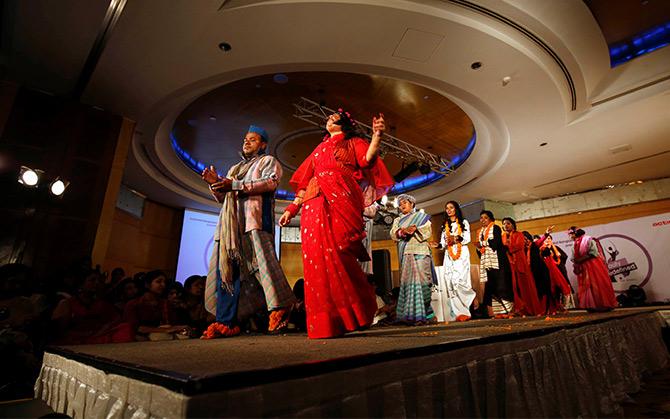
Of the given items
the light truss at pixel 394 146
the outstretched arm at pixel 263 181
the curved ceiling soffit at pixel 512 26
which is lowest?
the outstretched arm at pixel 263 181

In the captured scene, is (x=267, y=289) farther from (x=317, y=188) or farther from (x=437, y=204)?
(x=437, y=204)

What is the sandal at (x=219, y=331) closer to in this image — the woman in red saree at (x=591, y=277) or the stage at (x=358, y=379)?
the stage at (x=358, y=379)

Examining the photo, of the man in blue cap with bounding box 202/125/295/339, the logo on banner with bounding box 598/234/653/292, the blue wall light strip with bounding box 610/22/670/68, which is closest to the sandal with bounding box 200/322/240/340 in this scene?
the man in blue cap with bounding box 202/125/295/339

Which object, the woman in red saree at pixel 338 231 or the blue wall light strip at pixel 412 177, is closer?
the woman in red saree at pixel 338 231

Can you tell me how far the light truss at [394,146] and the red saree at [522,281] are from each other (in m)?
3.14

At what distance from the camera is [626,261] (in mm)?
7984

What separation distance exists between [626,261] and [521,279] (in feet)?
18.1

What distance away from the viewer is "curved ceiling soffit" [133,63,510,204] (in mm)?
4770

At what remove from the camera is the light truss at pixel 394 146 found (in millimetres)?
6144

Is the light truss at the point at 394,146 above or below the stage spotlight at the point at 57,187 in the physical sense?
above

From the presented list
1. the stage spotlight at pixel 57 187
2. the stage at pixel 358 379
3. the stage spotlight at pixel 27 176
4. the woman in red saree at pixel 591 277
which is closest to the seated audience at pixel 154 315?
the stage at pixel 358 379

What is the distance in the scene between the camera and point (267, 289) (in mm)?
2227

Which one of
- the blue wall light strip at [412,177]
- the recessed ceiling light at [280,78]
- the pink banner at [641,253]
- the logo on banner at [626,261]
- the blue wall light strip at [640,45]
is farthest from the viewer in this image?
the logo on banner at [626,261]

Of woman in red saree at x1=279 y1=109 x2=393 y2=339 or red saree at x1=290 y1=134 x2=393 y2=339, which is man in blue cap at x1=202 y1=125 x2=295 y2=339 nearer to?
woman in red saree at x1=279 y1=109 x2=393 y2=339
